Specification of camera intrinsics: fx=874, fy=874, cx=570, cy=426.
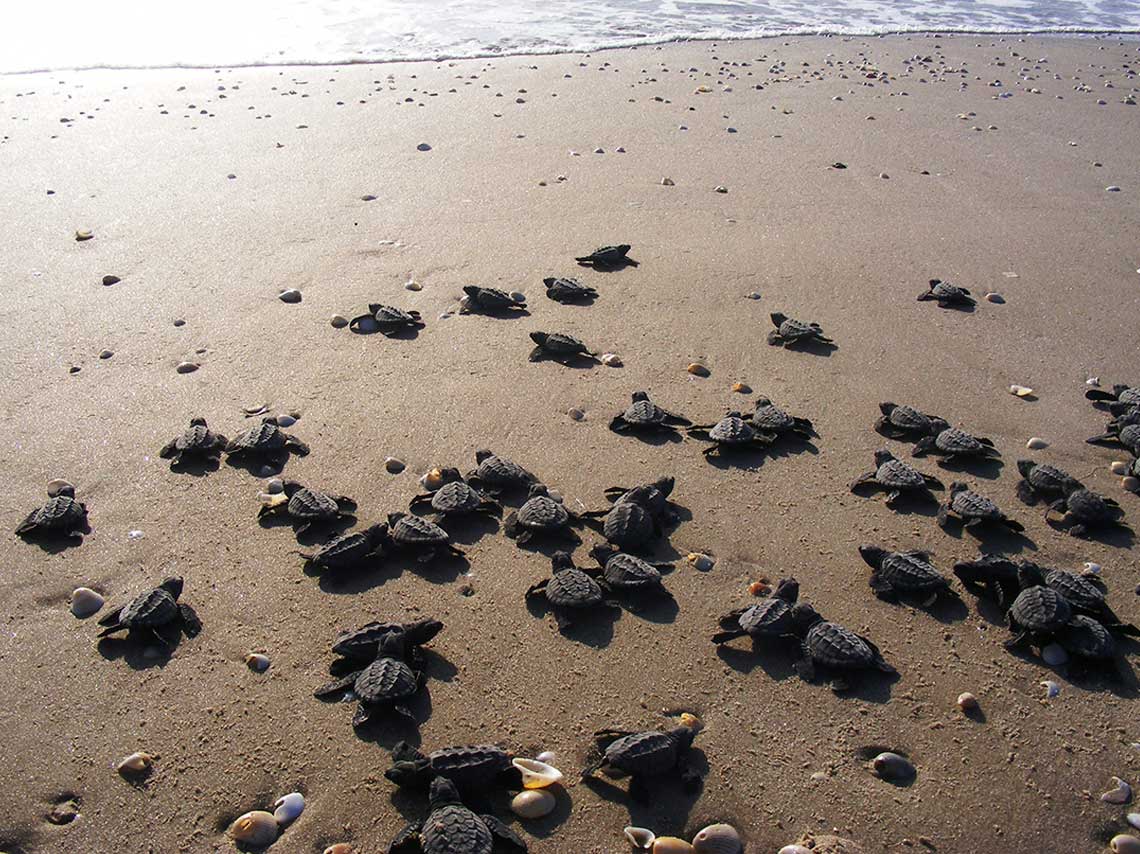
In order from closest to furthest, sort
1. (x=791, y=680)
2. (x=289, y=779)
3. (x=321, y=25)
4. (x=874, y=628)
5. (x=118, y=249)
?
(x=289, y=779)
(x=791, y=680)
(x=874, y=628)
(x=118, y=249)
(x=321, y=25)

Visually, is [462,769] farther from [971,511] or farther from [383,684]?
[971,511]

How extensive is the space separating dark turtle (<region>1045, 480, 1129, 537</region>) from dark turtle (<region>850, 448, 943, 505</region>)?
498mm

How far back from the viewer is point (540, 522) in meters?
3.44

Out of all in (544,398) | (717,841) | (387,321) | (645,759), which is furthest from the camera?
(387,321)

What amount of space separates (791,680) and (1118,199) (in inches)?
240

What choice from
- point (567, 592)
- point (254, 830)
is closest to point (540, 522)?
point (567, 592)

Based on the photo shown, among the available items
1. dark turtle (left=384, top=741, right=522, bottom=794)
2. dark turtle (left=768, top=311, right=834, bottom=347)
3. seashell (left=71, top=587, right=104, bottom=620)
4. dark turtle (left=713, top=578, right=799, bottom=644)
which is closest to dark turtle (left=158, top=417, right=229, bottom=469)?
seashell (left=71, top=587, right=104, bottom=620)

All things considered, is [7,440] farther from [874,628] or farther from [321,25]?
[321,25]

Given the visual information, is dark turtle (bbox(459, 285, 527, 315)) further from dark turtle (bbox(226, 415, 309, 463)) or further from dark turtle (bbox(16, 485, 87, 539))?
dark turtle (bbox(16, 485, 87, 539))

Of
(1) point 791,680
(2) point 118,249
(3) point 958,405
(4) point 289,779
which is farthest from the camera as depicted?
(2) point 118,249

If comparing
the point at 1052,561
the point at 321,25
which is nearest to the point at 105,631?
the point at 1052,561

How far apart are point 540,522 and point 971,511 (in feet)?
5.69

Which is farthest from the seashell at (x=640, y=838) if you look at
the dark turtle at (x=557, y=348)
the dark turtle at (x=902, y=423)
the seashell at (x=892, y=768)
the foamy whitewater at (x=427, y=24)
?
the foamy whitewater at (x=427, y=24)

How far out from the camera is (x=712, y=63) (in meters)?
10.9
